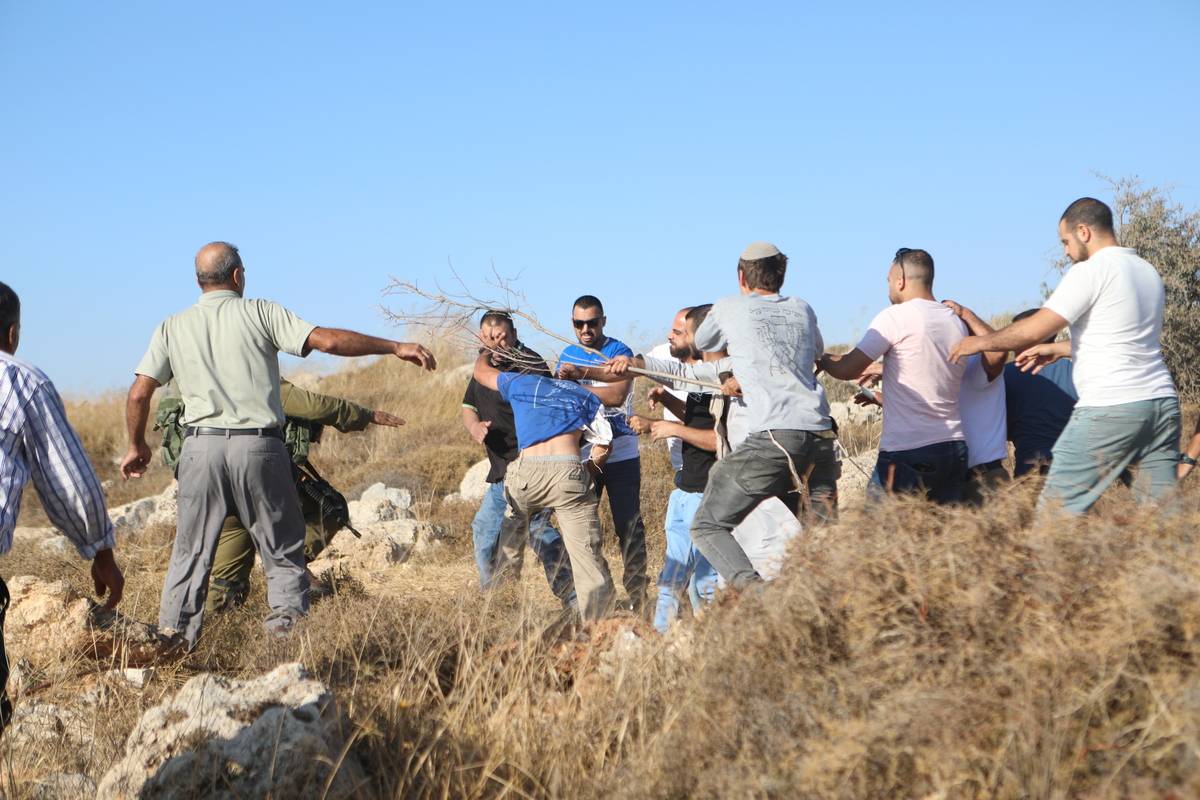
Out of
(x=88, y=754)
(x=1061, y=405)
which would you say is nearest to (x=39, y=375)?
(x=88, y=754)

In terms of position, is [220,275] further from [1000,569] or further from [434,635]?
[1000,569]

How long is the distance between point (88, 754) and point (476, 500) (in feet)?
25.5

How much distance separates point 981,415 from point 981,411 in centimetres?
2

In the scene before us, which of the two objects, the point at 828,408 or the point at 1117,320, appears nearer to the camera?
the point at 1117,320

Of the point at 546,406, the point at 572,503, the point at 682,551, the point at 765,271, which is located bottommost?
the point at 682,551

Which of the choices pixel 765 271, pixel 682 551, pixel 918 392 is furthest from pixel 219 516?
pixel 918 392

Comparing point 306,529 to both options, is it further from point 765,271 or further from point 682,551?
point 765,271

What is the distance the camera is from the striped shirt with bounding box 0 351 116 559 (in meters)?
3.69

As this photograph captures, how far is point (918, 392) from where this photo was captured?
513 cm

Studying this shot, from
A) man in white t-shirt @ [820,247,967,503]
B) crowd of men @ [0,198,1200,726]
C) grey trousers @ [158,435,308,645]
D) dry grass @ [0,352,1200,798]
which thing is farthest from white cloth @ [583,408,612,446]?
dry grass @ [0,352,1200,798]

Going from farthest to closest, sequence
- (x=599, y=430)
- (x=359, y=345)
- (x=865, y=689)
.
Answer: (x=599, y=430), (x=359, y=345), (x=865, y=689)

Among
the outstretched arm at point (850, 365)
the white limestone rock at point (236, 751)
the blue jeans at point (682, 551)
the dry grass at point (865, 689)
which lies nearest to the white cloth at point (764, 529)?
the blue jeans at point (682, 551)

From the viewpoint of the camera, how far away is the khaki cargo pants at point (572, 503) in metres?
6.03

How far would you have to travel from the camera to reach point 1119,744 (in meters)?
2.73
